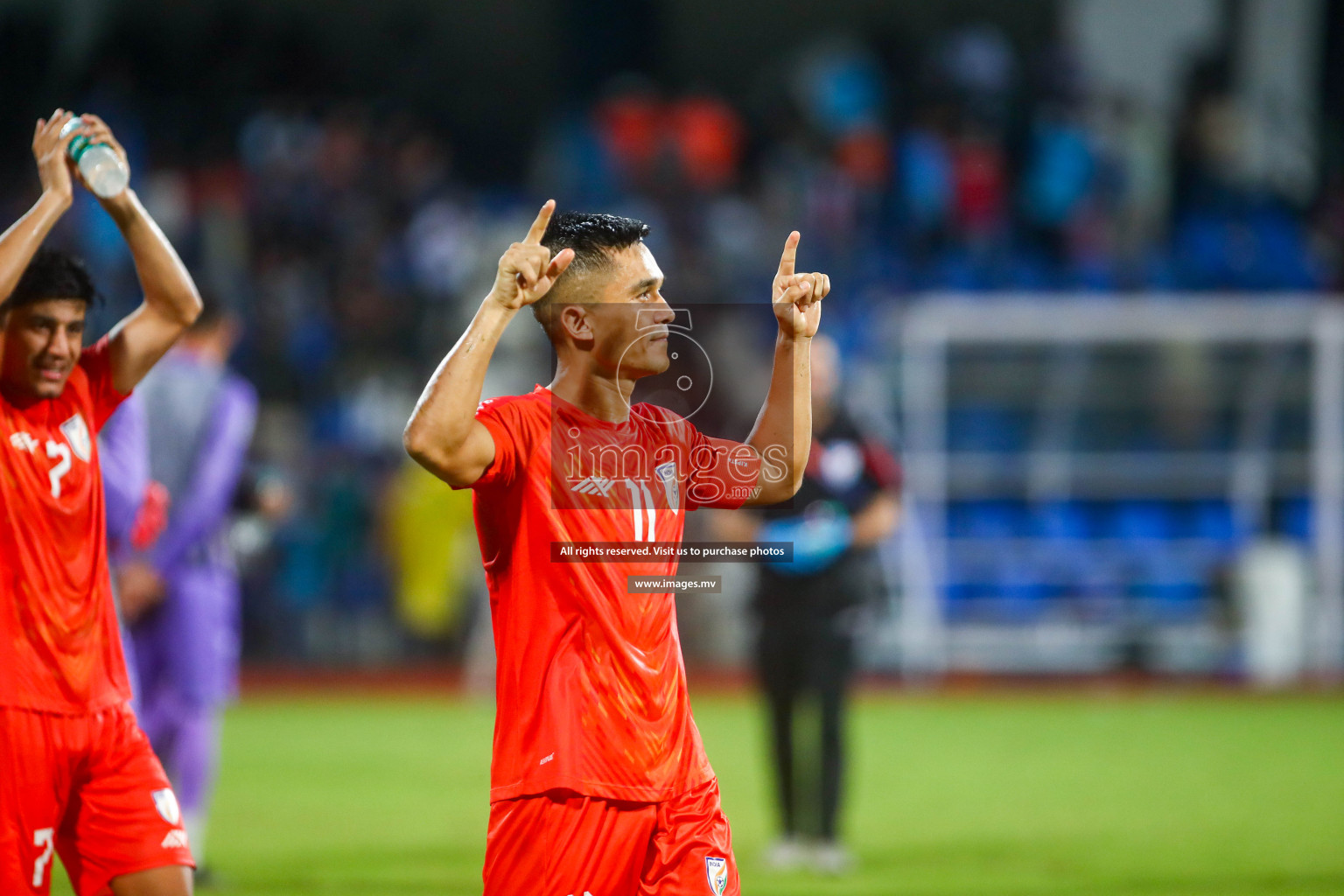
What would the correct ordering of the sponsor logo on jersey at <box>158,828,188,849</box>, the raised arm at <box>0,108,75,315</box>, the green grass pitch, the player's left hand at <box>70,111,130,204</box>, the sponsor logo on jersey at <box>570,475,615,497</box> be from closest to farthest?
the sponsor logo on jersey at <box>570,475,615,497</box> < the raised arm at <box>0,108,75,315</box> < the player's left hand at <box>70,111,130,204</box> < the sponsor logo on jersey at <box>158,828,188,849</box> < the green grass pitch

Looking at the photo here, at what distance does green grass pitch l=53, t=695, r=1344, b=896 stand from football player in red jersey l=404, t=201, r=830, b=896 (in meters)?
3.41

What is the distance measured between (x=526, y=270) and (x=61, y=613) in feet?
5.14

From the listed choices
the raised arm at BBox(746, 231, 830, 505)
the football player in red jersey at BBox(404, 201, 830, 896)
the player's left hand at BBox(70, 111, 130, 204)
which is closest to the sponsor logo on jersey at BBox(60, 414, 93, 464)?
the player's left hand at BBox(70, 111, 130, 204)

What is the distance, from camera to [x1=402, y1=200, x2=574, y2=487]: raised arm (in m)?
3.01

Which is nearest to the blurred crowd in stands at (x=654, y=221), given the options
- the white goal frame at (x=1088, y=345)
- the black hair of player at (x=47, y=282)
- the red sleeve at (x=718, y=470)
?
the white goal frame at (x=1088, y=345)

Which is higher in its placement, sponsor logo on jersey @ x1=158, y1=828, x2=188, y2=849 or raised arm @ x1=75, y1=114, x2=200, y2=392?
raised arm @ x1=75, y1=114, x2=200, y2=392

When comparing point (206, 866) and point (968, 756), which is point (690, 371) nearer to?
point (206, 866)

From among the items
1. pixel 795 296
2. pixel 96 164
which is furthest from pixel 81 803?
pixel 795 296

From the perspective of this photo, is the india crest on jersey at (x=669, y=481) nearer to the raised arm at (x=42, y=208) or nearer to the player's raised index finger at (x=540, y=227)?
the player's raised index finger at (x=540, y=227)

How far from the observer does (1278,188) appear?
59.7ft

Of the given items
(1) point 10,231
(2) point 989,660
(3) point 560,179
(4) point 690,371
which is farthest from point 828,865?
(3) point 560,179

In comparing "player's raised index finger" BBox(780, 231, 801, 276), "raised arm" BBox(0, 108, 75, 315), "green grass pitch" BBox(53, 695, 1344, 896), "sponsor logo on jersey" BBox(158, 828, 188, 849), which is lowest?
"green grass pitch" BBox(53, 695, 1344, 896)

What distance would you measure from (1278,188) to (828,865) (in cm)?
1376

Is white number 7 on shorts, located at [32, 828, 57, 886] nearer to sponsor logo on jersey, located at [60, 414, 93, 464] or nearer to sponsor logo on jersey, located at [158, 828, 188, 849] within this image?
sponsor logo on jersey, located at [158, 828, 188, 849]
